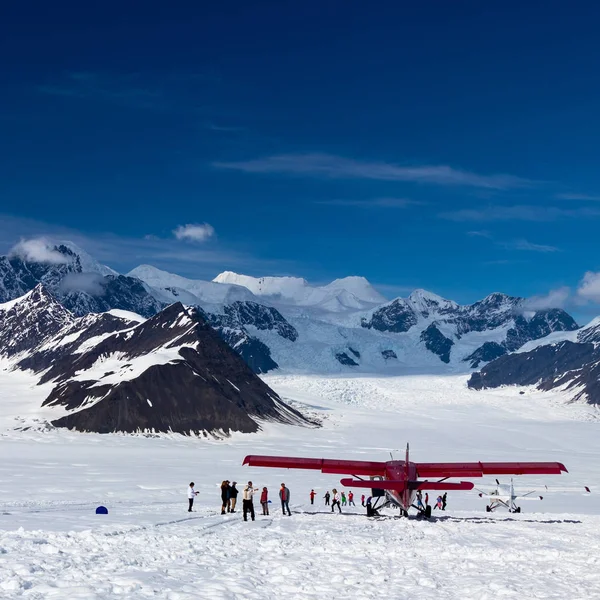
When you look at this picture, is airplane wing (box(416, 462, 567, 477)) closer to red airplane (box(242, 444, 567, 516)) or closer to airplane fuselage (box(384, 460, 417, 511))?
red airplane (box(242, 444, 567, 516))

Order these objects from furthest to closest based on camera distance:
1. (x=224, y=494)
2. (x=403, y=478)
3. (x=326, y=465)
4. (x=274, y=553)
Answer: (x=326, y=465), (x=403, y=478), (x=224, y=494), (x=274, y=553)

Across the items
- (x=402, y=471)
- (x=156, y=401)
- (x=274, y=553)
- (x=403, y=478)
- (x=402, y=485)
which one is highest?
(x=156, y=401)

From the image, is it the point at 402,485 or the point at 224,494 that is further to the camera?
the point at 402,485

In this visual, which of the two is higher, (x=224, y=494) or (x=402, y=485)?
(x=402, y=485)

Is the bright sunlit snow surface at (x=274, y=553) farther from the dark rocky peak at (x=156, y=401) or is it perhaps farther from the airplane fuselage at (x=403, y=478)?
the dark rocky peak at (x=156, y=401)

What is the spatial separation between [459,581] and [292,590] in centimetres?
558

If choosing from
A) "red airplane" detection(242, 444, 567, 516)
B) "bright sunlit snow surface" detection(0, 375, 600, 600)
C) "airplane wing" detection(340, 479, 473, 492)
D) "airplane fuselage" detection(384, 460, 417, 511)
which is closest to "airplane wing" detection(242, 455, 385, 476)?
"red airplane" detection(242, 444, 567, 516)

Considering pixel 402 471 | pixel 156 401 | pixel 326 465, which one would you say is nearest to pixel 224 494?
pixel 326 465

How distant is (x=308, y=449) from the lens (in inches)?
5610

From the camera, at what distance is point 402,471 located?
43.9m

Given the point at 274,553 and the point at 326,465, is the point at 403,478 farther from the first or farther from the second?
the point at 274,553

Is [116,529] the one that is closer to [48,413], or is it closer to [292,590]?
[292,590]

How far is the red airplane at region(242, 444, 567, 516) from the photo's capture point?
142 feet

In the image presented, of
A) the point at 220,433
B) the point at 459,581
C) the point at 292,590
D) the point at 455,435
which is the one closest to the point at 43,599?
the point at 292,590
